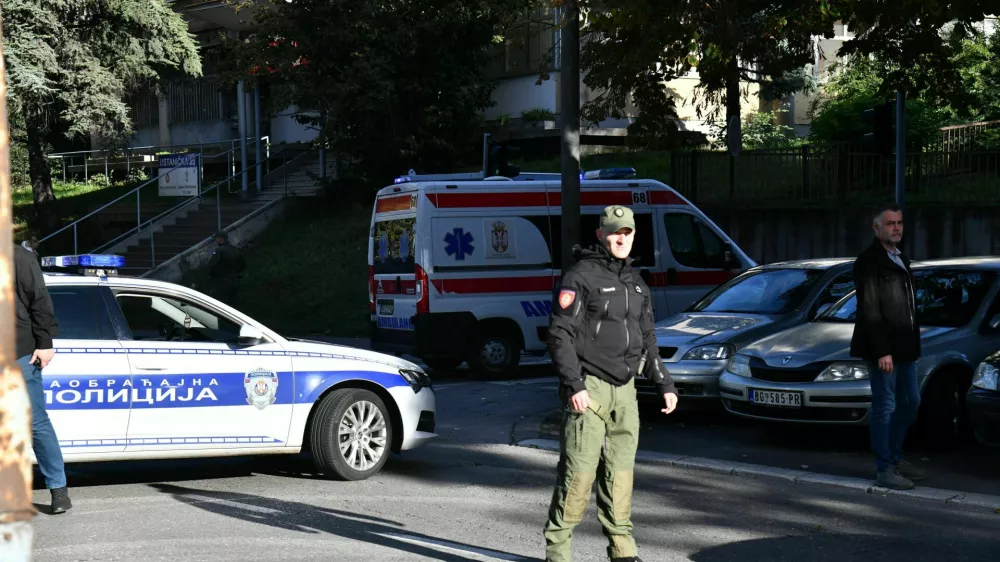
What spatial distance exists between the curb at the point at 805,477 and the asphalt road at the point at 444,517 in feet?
0.40

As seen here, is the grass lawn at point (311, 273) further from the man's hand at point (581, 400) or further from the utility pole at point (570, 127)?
the man's hand at point (581, 400)

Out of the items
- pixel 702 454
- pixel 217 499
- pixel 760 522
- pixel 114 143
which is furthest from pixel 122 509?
pixel 114 143

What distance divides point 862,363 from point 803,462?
0.91 meters

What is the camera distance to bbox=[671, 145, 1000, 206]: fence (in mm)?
19609

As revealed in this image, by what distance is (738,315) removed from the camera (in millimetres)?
11977

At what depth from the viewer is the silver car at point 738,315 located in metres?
11.2

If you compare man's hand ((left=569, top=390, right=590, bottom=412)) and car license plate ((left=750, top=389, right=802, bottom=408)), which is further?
car license plate ((left=750, top=389, right=802, bottom=408))

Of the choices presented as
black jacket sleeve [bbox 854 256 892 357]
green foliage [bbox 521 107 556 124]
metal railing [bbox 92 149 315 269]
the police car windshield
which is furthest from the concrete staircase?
black jacket sleeve [bbox 854 256 892 357]

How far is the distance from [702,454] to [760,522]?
2564mm

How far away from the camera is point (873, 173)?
794 inches

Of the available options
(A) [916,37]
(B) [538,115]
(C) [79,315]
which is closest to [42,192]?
(B) [538,115]

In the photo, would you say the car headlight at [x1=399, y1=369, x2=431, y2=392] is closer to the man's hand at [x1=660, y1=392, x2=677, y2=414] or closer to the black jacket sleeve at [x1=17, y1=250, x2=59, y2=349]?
the black jacket sleeve at [x1=17, y1=250, x2=59, y2=349]

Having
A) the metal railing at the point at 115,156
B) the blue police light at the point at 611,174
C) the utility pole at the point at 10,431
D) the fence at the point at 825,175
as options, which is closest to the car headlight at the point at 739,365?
the blue police light at the point at 611,174

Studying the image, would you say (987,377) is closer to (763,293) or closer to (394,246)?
(763,293)
